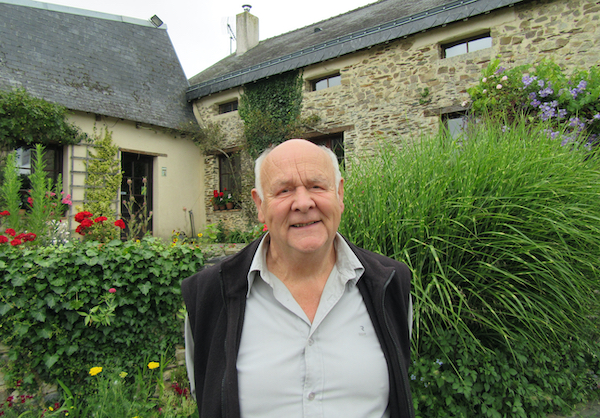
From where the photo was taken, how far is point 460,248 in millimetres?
1905

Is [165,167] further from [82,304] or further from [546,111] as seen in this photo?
[546,111]

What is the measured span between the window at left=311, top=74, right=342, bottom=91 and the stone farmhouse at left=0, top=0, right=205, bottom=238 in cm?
363

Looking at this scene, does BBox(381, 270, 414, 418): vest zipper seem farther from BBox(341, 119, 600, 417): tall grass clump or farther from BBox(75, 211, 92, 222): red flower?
BBox(75, 211, 92, 222): red flower

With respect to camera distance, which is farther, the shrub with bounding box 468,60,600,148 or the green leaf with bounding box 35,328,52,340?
the shrub with bounding box 468,60,600,148

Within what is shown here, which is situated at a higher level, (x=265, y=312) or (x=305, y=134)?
(x=305, y=134)

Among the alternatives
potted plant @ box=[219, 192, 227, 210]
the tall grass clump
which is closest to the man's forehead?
the tall grass clump

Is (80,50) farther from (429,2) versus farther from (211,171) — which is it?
(429,2)

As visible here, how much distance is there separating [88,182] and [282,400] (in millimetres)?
8177

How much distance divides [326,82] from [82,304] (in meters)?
7.41

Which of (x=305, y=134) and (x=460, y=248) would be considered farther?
(x=305, y=134)

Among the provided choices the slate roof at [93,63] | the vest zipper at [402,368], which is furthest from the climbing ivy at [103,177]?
the vest zipper at [402,368]

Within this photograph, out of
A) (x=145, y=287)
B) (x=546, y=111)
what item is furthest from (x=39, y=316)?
(x=546, y=111)

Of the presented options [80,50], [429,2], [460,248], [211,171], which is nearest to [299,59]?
[429,2]

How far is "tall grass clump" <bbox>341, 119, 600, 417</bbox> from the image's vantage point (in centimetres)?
184
